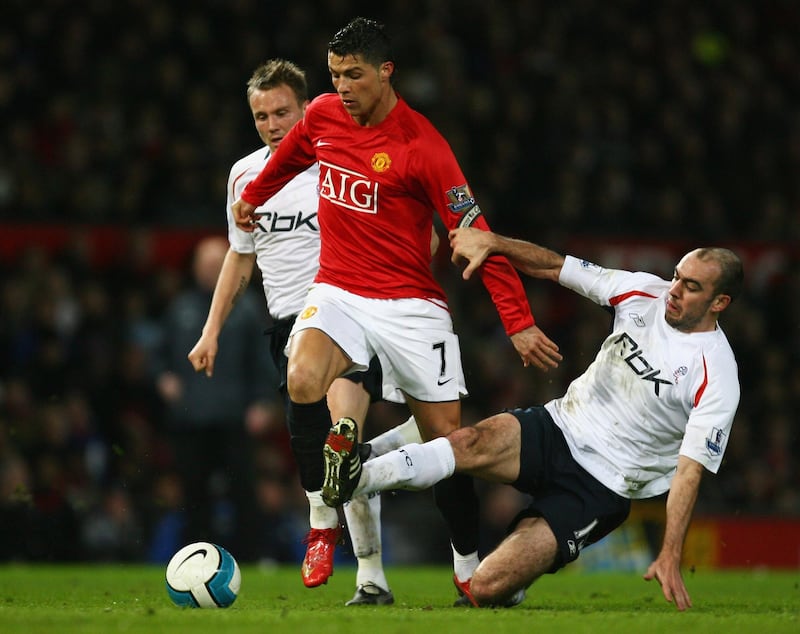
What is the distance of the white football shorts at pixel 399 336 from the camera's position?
19.7 feet

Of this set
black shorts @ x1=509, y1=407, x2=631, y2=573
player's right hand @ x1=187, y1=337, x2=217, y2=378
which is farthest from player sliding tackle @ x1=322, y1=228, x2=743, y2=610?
player's right hand @ x1=187, y1=337, x2=217, y2=378

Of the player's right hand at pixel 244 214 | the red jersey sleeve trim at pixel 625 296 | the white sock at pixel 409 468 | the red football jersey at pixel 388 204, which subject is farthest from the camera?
the player's right hand at pixel 244 214

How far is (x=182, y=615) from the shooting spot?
17.2 feet

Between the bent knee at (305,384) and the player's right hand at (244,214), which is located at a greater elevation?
the player's right hand at (244,214)

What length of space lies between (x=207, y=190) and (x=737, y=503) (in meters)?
5.59

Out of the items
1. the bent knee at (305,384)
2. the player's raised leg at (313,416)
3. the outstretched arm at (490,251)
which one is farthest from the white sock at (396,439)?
the outstretched arm at (490,251)

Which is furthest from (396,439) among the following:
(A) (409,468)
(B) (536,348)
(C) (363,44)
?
(C) (363,44)

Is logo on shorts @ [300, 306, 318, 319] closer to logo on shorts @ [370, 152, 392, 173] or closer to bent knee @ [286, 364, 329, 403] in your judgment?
bent knee @ [286, 364, 329, 403]

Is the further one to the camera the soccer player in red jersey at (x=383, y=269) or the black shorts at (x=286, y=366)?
the black shorts at (x=286, y=366)

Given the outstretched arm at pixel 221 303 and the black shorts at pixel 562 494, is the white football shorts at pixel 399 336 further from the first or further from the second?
the outstretched arm at pixel 221 303

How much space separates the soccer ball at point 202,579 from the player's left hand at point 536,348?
1559 millimetres

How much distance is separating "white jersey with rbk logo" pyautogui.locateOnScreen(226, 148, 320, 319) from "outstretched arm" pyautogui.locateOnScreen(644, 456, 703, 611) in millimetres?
2258

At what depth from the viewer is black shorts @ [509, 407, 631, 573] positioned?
6129mm

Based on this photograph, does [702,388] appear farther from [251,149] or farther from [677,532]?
[251,149]
